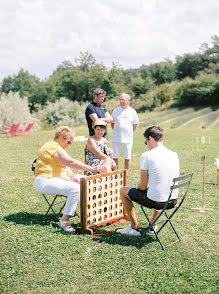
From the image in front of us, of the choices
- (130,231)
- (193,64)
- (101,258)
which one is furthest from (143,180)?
(193,64)

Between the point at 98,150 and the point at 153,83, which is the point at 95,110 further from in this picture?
the point at 153,83

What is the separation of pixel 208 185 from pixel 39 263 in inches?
204

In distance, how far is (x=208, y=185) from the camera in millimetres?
8133

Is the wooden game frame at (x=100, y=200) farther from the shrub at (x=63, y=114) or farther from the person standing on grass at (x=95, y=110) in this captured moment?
the shrub at (x=63, y=114)

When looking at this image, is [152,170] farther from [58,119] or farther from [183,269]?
[58,119]

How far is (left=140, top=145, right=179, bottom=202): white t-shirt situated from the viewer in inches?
173

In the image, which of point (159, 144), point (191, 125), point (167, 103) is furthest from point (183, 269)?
point (167, 103)

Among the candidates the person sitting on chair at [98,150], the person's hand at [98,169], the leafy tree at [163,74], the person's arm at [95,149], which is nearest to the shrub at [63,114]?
the leafy tree at [163,74]

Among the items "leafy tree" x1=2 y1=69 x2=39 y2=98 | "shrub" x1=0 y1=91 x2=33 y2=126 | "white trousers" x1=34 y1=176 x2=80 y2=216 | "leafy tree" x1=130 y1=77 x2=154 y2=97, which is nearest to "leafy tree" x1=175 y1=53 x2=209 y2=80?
"leafy tree" x1=130 y1=77 x2=154 y2=97

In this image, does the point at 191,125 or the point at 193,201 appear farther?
the point at 191,125

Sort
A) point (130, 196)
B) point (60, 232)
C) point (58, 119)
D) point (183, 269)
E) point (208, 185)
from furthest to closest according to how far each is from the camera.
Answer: point (58, 119)
point (208, 185)
point (60, 232)
point (130, 196)
point (183, 269)

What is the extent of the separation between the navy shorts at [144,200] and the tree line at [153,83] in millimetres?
35374

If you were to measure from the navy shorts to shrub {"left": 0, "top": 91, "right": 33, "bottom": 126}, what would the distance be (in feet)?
79.8

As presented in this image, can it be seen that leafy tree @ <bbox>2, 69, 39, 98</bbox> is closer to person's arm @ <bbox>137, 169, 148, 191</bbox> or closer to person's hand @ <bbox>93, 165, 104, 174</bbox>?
person's hand @ <bbox>93, 165, 104, 174</bbox>
